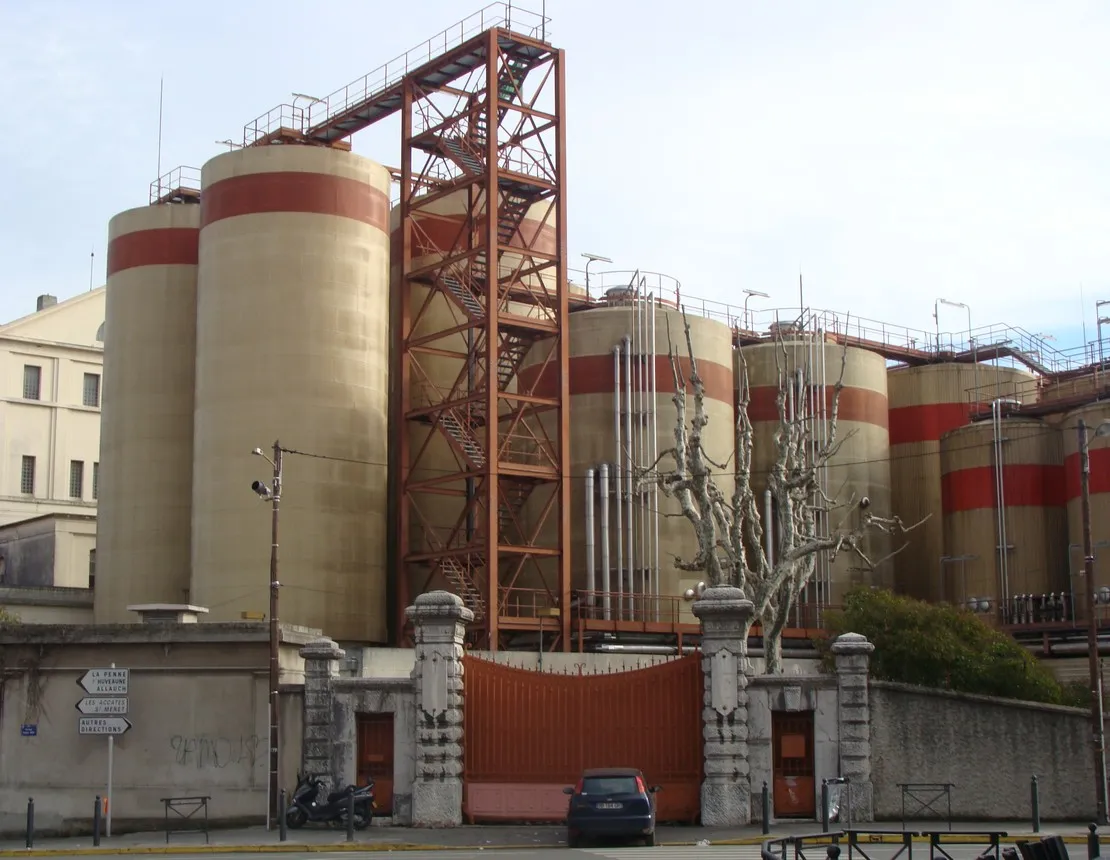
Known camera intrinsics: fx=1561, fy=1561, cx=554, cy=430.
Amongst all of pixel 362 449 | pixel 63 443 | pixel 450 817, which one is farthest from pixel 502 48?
pixel 63 443

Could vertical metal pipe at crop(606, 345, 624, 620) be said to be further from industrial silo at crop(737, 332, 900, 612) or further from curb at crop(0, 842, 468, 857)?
curb at crop(0, 842, 468, 857)

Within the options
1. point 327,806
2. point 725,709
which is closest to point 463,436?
point 327,806

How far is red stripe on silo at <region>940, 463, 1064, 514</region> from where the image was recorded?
6612 cm

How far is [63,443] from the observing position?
89688 millimetres

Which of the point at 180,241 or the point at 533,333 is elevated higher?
the point at 180,241

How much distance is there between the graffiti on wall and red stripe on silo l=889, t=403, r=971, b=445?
1923 inches

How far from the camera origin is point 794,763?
31.7 m

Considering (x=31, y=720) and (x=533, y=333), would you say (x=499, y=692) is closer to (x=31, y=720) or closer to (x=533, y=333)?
(x=31, y=720)

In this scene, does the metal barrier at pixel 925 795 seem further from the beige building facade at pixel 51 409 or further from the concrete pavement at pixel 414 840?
the beige building facade at pixel 51 409

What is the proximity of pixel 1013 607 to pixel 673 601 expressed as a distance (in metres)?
15.1

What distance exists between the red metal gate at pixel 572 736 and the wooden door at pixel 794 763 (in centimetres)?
161

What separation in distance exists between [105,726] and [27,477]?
193 ft

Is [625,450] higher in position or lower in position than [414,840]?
higher

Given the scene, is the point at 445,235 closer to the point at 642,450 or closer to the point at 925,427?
the point at 642,450
